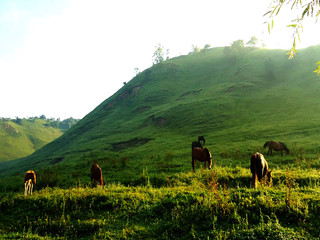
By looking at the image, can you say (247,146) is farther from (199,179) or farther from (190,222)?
(190,222)

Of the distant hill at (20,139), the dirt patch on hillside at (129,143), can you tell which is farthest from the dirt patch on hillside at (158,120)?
the distant hill at (20,139)

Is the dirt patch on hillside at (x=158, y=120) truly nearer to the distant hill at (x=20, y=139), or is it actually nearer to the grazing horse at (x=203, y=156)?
the grazing horse at (x=203, y=156)

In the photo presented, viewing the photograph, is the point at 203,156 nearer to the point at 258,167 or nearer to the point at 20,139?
the point at 258,167

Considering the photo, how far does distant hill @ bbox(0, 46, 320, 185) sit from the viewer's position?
2355 centimetres

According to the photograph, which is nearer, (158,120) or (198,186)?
(198,186)

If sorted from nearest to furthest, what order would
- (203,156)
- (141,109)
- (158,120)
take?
(203,156) → (158,120) → (141,109)

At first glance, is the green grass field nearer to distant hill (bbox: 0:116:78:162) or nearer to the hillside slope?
distant hill (bbox: 0:116:78:162)

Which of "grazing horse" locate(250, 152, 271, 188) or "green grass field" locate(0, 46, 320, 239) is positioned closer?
"green grass field" locate(0, 46, 320, 239)

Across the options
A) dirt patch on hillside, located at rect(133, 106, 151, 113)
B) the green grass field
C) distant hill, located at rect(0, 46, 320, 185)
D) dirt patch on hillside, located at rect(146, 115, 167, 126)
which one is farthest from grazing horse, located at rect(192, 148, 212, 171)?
dirt patch on hillside, located at rect(133, 106, 151, 113)

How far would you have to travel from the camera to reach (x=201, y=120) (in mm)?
47469

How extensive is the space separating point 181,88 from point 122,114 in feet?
94.9

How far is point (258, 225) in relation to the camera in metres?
5.78

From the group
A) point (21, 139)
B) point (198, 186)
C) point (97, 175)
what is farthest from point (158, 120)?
point (21, 139)

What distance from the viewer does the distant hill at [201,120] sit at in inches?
927
